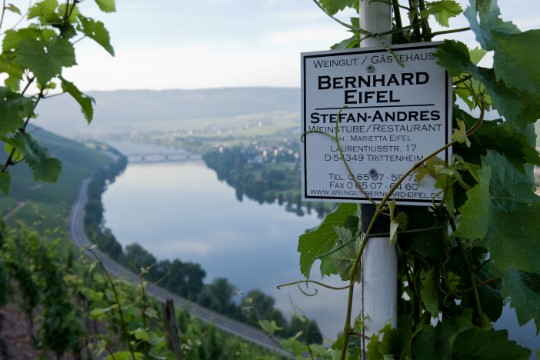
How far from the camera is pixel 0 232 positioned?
11.5 meters

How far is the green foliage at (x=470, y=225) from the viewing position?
863mm

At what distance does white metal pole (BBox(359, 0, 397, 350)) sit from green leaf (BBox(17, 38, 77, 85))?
43.2 inches

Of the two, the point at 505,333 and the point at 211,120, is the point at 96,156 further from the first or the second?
the point at 505,333

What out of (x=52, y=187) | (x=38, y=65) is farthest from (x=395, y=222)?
(x=52, y=187)

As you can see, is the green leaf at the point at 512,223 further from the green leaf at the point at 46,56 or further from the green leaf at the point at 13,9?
the green leaf at the point at 13,9

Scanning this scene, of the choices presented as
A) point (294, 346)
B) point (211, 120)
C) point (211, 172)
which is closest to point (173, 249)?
point (211, 172)

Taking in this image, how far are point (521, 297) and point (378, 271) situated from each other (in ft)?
0.90

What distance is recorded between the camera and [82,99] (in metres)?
1.90

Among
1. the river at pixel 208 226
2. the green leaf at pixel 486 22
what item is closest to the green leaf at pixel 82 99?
the green leaf at pixel 486 22

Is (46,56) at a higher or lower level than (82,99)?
higher

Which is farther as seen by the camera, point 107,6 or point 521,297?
point 107,6

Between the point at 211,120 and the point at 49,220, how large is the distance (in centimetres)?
6593

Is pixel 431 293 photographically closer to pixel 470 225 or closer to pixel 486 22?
pixel 470 225

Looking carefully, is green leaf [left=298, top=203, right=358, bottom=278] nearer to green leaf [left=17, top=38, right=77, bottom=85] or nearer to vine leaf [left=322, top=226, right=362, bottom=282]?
vine leaf [left=322, top=226, right=362, bottom=282]
